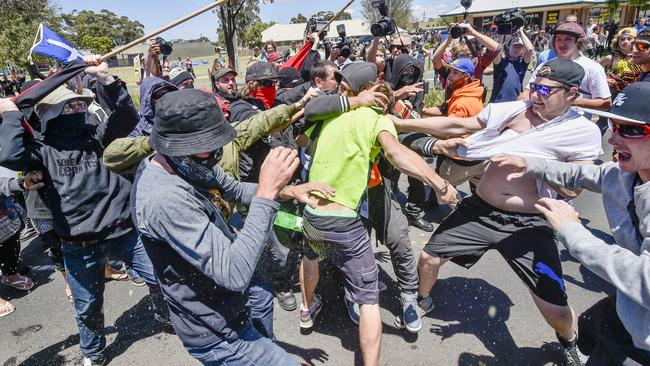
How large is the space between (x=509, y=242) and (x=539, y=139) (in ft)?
2.40

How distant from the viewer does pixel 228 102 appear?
4.12 m

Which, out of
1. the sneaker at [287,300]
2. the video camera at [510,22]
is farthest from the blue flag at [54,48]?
the video camera at [510,22]

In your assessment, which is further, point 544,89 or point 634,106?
point 544,89

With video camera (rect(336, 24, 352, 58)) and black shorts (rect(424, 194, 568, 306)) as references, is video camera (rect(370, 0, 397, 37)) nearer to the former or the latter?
video camera (rect(336, 24, 352, 58))

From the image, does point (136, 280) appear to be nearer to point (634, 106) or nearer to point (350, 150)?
point (350, 150)

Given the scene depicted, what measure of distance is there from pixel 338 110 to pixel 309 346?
180 centimetres

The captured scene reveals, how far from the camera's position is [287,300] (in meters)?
3.59

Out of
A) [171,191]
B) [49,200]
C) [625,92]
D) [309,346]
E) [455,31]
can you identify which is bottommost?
[309,346]

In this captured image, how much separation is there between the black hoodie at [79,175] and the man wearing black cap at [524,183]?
6.82ft

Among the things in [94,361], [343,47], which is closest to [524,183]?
[94,361]

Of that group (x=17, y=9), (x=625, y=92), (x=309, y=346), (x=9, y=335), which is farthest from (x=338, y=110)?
(x=17, y=9)

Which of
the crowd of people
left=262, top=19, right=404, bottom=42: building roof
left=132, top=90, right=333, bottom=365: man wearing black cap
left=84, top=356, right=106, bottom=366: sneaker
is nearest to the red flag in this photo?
the crowd of people

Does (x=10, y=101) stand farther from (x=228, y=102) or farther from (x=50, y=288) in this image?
(x=50, y=288)

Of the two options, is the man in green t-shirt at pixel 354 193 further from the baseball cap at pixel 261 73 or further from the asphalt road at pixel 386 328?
the baseball cap at pixel 261 73
